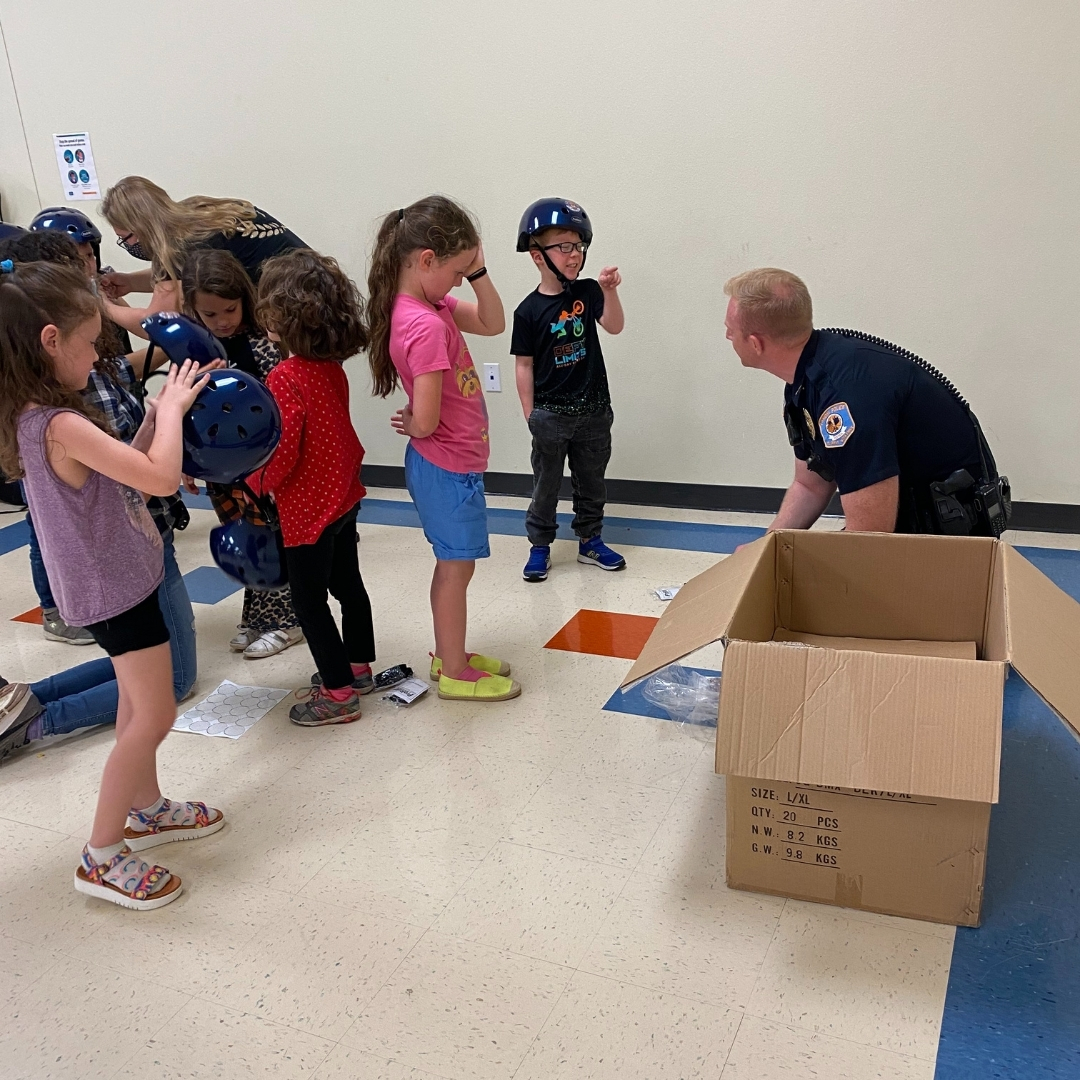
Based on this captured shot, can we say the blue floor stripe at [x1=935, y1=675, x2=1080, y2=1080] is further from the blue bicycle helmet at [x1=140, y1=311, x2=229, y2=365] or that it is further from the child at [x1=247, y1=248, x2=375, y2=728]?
the blue bicycle helmet at [x1=140, y1=311, x2=229, y2=365]

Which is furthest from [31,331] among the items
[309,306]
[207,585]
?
[207,585]

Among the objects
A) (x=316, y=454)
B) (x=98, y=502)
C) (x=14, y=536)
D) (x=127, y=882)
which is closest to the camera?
(x=98, y=502)

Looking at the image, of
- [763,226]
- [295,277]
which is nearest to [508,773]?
[295,277]

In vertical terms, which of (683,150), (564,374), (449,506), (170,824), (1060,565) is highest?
(683,150)

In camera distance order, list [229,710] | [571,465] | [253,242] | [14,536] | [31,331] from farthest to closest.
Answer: [14,536]
[571,465]
[253,242]
[229,710]
[31,331]

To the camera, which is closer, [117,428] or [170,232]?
[117,428]

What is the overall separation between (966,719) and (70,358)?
1557 millimetres

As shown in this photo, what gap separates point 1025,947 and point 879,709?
0.53 meters

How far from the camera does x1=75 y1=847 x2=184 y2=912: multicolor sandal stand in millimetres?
1768

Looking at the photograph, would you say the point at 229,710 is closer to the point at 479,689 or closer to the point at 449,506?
the point at 479,689

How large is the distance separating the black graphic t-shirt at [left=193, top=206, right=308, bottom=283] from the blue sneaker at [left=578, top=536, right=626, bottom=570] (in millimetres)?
1411

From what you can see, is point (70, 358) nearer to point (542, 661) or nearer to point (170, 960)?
point (170, 960)

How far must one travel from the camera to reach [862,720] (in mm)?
1412

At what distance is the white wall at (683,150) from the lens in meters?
3.12
